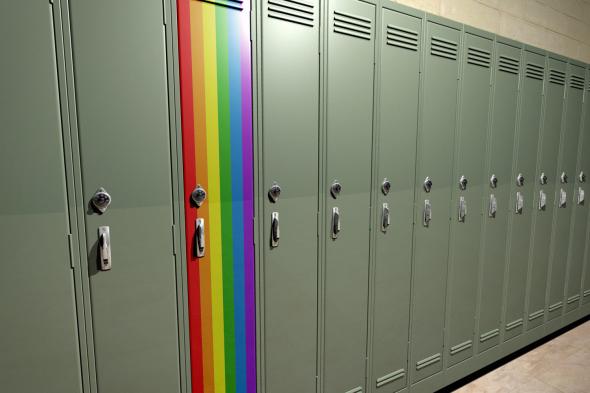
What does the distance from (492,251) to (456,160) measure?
86 centimetres

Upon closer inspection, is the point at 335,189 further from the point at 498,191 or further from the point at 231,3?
the point at 498,191

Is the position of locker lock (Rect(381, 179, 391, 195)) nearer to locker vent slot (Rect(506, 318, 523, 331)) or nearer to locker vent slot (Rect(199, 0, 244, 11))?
locker vent slot (Rect(199, 0, 244, 11))

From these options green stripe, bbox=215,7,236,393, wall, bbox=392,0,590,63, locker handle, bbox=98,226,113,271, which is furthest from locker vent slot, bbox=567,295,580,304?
locker handle, bbox=98,226,113,271

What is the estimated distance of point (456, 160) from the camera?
94.4 inches

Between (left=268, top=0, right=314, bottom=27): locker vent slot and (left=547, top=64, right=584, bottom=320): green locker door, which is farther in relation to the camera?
(left=547, top=64, right=584, bottom=320): green locker door

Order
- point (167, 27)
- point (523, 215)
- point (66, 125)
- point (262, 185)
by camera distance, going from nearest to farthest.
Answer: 1. point (66, 125)
2. point (167, 27)
3. point (262, 185)
4. point (523, 215)

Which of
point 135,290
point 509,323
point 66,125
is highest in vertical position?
point 66,125

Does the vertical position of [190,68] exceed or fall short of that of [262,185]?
it exceeds it

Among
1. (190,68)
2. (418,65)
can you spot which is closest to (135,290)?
(190,68)

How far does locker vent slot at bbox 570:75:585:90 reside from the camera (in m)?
3.07

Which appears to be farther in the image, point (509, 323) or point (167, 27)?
point (509, 323)

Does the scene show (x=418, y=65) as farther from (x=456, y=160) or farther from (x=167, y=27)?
(x=167, y=27)

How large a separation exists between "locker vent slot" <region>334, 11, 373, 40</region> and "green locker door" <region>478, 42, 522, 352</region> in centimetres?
117

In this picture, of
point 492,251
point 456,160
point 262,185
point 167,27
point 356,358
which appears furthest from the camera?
point 492,251
